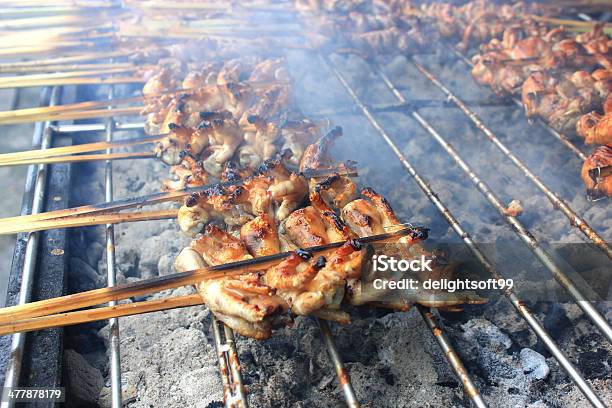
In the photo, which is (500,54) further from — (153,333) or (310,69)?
(153,333)

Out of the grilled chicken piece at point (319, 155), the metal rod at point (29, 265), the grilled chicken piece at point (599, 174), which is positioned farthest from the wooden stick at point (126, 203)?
the grilled chicken piece at point (599, 174)

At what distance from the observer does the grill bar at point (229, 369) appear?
2277 mm

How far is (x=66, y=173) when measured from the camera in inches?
159

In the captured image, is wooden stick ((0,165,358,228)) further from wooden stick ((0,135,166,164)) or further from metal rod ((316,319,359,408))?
metal rod ((316,319,359,408))

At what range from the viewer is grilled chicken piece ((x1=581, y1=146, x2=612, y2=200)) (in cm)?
349

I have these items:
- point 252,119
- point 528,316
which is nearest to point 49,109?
point 252,119

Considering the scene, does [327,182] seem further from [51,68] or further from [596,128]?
[51,68]

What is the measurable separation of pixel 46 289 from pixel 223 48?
134 inches

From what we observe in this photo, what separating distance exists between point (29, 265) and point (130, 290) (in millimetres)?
1095

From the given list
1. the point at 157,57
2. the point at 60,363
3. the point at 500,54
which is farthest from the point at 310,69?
the point at 60,363

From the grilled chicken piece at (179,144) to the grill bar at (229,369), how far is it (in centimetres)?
153

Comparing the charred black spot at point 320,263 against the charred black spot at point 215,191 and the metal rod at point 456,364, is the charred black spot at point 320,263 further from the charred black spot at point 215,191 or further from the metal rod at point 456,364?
the charred black spot at point 215,191

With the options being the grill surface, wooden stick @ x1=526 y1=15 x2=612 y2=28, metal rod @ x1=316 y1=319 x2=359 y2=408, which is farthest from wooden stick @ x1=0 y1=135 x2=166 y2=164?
wooden stick @ x1=526 y1=15 x2=612 y2=28

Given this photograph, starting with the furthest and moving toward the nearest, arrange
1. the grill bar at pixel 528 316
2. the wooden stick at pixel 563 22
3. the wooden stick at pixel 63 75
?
1. the wooden stick at pixel 563 22
2. the wooden stick at pixel 63 75
3. the grill bar at pixel 528 316
